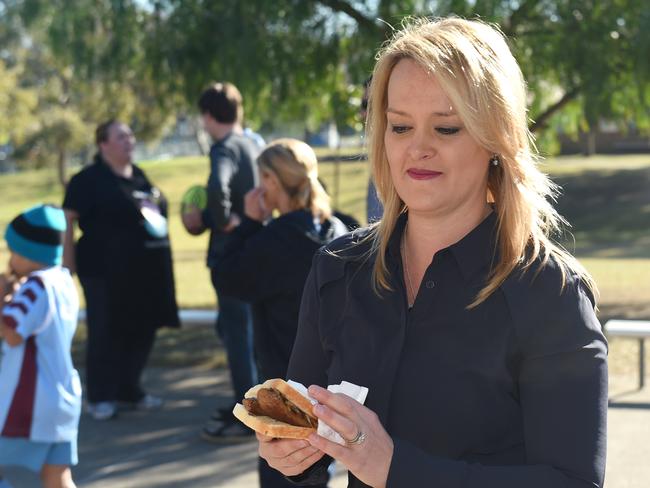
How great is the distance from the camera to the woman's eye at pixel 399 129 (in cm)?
215

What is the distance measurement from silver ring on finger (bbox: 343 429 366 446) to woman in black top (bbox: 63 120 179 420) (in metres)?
5.91

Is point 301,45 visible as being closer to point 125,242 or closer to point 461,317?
point 125,242

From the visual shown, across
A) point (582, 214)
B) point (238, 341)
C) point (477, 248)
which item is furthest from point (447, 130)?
point (582, 214)

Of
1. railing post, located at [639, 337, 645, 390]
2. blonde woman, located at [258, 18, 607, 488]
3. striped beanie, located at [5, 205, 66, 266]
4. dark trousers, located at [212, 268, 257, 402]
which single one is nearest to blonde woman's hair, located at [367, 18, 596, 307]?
blonde woman, located at [258, 18, 607, 488]

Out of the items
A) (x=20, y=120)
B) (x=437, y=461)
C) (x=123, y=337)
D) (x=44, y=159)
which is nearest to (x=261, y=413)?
(x=437, y=461)

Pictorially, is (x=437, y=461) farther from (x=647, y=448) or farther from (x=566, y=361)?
(x=647, y=448)

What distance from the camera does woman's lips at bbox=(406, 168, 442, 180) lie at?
2119 mm

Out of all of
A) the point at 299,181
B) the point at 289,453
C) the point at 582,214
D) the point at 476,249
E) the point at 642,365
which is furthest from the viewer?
the point at 582,214

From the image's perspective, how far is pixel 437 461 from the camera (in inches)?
77.7

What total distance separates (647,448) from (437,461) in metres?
5.07

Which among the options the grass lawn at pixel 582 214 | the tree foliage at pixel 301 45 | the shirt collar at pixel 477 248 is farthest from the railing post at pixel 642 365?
the shirt collar at pixel 477 248

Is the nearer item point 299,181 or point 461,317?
point 461,317

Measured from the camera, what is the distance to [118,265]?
303 inches

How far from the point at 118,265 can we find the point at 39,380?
306 cm
